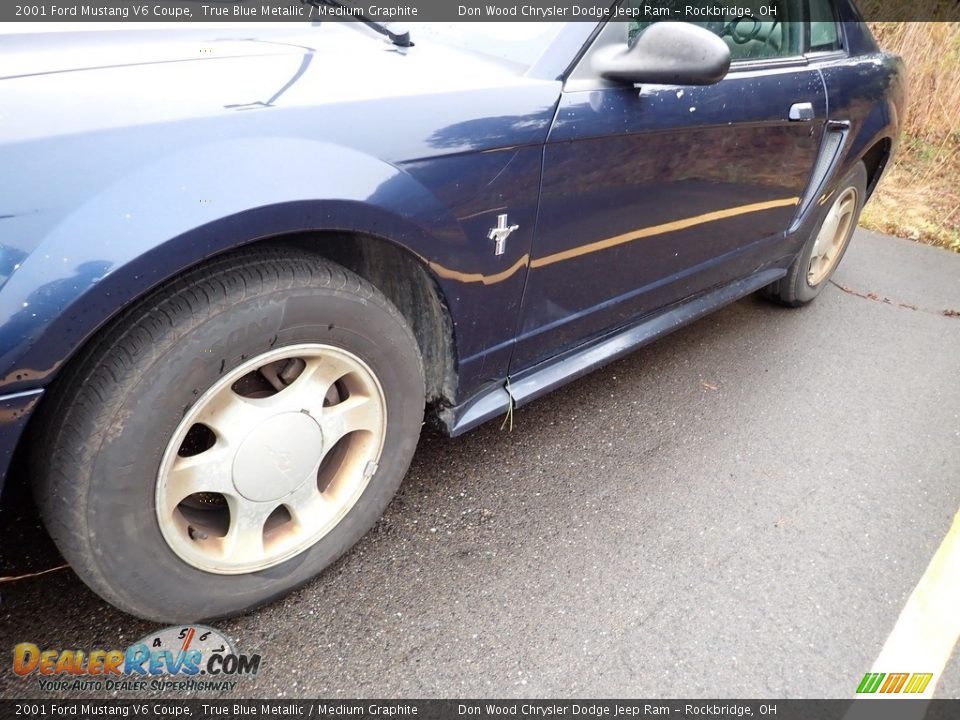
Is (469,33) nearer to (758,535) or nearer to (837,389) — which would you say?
(758,535)

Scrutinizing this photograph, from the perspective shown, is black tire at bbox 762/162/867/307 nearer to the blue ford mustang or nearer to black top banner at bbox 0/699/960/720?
the blue ford mustang

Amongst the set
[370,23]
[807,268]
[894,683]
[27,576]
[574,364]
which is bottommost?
[894,683]

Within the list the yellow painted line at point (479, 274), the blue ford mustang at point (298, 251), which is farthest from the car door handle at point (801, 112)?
the yellow painted line at point (479, 274)

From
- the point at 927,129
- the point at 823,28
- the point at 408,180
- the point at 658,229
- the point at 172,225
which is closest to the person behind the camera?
the point at 172,225

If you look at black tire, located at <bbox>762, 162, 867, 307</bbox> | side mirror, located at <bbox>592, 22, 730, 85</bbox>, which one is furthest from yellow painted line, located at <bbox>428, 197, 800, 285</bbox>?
black tire, located at <bbox>762, 162, 867, 307</bbox>

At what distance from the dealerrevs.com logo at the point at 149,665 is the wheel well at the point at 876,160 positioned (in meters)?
3.39

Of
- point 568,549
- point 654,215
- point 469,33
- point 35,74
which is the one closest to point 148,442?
point 35,74

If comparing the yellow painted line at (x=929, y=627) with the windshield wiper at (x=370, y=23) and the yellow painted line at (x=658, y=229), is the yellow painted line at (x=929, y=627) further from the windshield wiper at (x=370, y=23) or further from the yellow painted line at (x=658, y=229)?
the windshield wiper at (x=370, y=23)

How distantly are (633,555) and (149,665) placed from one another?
1.27 meters

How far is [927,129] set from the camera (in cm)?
652

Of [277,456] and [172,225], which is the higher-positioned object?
[172,225]

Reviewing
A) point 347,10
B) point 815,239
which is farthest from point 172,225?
point 815,239

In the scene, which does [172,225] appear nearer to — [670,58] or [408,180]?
[408,180]

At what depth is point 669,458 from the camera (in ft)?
Result: 8.35
